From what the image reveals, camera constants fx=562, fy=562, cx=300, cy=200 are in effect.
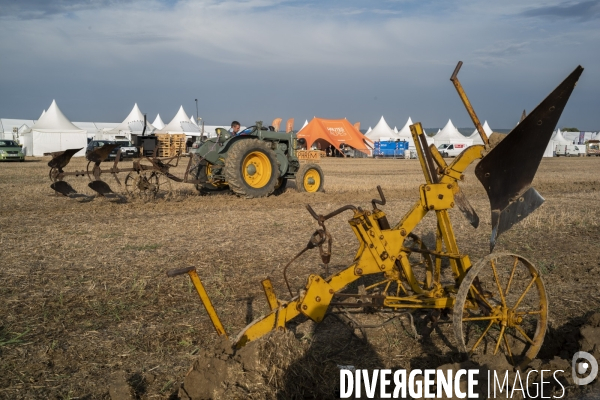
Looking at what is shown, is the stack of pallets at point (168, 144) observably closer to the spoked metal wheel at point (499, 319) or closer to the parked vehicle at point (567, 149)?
the spoked metal wheel at point (499, 319)

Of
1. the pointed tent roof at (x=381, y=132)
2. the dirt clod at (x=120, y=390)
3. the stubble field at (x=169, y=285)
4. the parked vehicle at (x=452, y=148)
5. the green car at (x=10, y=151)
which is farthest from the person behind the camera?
the pointed tent roof at (x=381, y=132)

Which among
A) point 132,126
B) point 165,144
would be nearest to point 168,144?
point 165,144

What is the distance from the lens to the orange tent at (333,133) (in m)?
40.4

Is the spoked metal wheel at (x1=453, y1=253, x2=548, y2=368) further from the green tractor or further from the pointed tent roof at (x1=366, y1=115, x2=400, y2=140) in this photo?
the pointed tent roof at (x1=366, y1=115, x2=400, y2=140)

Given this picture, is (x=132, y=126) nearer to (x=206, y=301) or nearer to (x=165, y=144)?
(x=165, y=144)

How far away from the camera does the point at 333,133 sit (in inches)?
1606

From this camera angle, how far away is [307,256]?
723 cm

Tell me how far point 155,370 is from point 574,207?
34.4ft

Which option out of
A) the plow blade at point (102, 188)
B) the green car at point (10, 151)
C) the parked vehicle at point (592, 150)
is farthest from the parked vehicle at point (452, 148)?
the plow blade at point (102, 188)

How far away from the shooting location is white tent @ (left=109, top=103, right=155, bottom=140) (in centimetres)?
4206

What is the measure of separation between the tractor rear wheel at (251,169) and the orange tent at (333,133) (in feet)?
90.4

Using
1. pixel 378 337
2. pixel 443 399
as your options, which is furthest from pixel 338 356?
pixel 443 399

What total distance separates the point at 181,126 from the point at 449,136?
23316 mm

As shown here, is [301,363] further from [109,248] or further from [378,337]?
[109,248]
